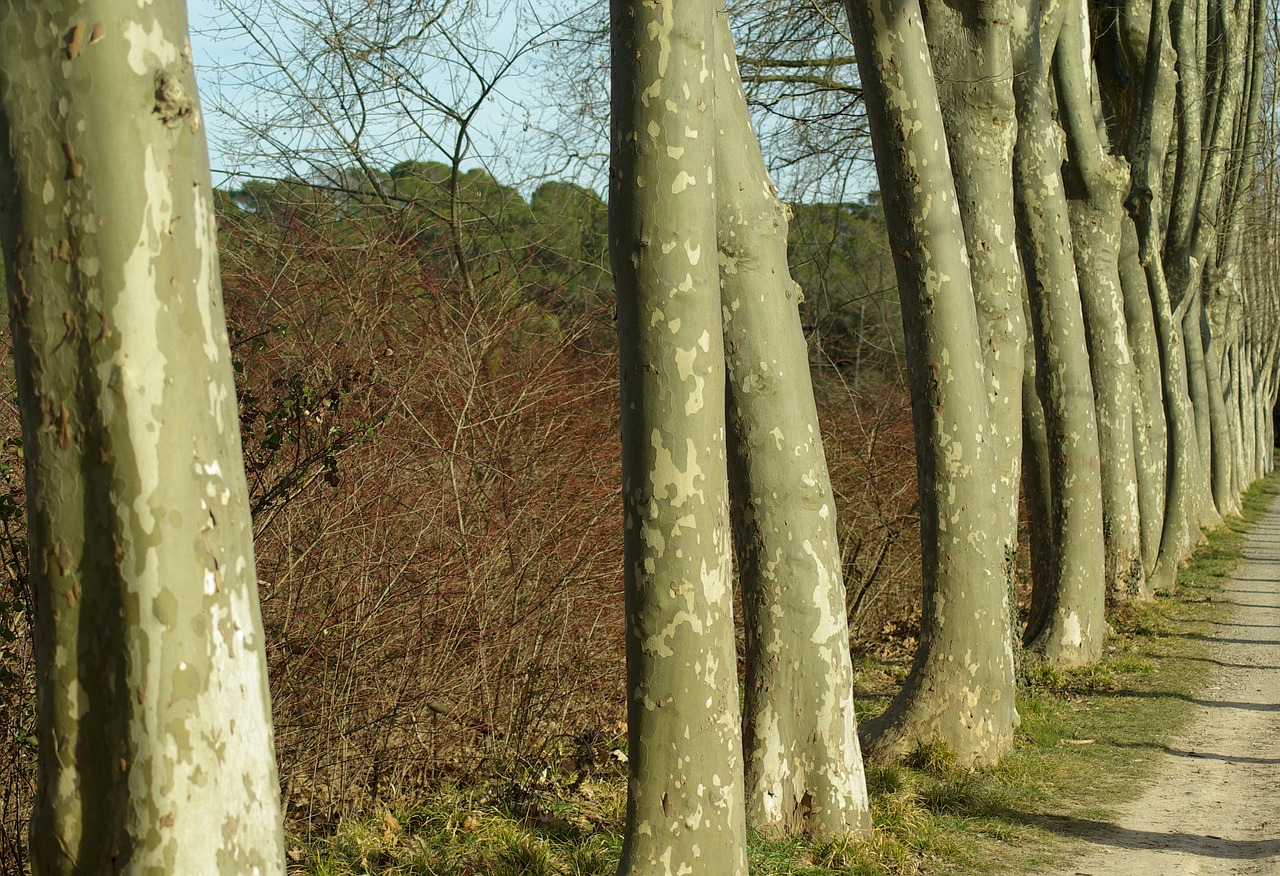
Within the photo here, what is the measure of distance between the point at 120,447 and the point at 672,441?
179cm

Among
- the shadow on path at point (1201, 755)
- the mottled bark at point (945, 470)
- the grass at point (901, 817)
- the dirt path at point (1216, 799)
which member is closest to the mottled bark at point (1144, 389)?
the dirt path at point (1216, 799)

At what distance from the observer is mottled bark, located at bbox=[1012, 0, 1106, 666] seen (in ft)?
29.4

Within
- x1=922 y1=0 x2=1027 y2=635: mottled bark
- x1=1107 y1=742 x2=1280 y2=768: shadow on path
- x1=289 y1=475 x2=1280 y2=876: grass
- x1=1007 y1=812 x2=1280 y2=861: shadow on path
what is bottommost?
x1=1107 y1=742 x2=1280 y2=768: shadow on path

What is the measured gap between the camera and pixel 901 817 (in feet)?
17.2

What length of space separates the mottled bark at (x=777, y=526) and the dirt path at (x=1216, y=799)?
3.68 feet

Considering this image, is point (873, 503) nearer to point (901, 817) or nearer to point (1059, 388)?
point (1059, 388)

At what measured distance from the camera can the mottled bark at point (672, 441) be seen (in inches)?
144

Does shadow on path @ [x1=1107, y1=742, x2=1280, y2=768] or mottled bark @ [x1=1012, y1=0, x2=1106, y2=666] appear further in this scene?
mottled bark @ [x1=1012, y1=0, x2=1106, y2=666]

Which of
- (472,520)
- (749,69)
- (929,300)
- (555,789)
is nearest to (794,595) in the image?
(555,789)

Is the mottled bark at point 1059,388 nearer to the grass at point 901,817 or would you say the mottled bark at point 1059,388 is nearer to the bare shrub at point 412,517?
the grass at point 901,817

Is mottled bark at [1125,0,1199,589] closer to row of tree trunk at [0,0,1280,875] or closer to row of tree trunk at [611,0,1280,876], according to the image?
row of tree trunk at [611,0,1280,876]

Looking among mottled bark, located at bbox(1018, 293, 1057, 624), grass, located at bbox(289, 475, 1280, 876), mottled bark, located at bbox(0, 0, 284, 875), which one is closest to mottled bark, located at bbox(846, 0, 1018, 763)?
grass, located at bbox(289, 475, 1280, 876)

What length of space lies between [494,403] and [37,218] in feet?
17.4

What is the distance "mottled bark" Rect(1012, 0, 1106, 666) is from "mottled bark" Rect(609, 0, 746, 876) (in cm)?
590
